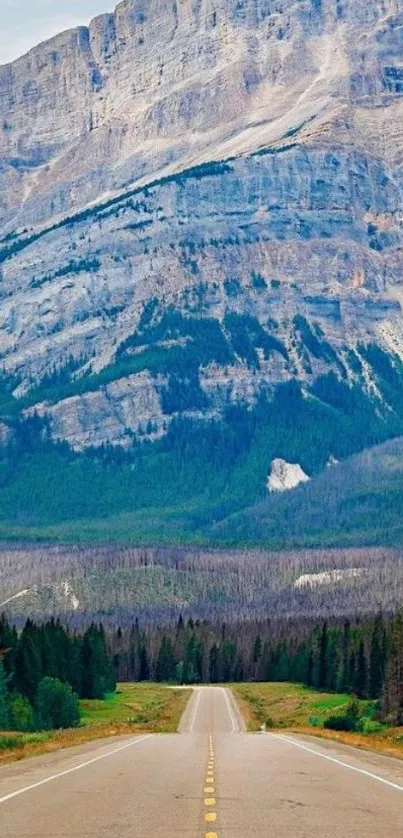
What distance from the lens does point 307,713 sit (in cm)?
14888

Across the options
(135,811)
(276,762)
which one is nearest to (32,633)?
(276,762)

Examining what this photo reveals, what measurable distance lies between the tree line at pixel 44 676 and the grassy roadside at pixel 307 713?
13.6 m

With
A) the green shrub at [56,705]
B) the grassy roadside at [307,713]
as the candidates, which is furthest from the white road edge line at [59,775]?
the green shrub at [56,705]

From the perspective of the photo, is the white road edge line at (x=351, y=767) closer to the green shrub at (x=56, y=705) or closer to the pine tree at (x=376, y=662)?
the green shrub at (x=56, y=705)

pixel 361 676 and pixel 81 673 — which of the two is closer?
pixel 361 676

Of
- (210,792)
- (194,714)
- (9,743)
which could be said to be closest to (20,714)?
(194,714)

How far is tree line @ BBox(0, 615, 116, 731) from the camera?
121m

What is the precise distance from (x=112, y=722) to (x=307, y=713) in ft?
102

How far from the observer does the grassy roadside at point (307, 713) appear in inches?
3285

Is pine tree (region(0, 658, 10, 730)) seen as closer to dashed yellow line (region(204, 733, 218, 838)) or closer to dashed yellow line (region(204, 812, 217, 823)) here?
dashed yellow line (region(204, 733, 218, 838))

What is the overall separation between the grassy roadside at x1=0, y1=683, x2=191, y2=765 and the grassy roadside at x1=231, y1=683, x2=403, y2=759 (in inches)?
245

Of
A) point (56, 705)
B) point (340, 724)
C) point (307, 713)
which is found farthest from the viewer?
point (307, 713)

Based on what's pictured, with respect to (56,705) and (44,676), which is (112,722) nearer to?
(56,705)

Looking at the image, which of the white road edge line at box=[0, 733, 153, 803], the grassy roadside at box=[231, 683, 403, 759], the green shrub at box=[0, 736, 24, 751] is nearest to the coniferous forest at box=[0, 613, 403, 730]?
the grassy roadside at box=[231, 683, 403, 759]
